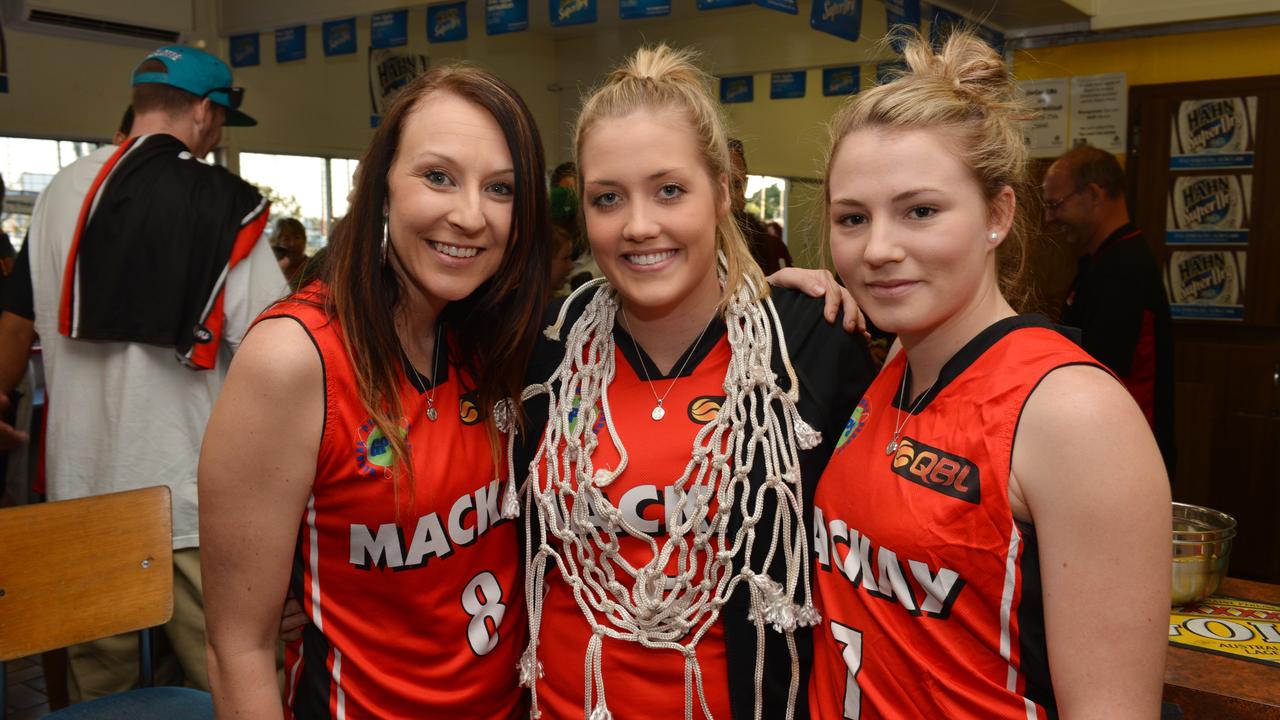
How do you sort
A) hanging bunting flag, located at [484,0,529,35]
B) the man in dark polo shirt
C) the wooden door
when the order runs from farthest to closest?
hanging bunting flag, located at [484,0,529,35]
the wooden door
the man in dark polo shirt

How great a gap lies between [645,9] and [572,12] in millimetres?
349

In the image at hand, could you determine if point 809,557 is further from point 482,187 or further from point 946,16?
point 946,16

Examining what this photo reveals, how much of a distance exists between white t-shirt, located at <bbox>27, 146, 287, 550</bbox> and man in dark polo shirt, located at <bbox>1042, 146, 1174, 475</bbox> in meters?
3.01

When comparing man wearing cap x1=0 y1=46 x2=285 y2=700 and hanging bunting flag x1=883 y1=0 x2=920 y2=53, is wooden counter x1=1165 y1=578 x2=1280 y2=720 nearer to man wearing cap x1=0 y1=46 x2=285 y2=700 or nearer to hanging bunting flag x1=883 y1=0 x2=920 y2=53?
man wearing cap x1=0 y1=46 x2=285 y2=700

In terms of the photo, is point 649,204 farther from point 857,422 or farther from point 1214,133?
point 1214,133

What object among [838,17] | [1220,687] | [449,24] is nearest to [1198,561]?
[1220,687]

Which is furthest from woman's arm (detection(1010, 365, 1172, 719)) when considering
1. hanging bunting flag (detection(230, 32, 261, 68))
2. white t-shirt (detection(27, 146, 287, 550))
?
hanging bunting flag (detection(230, 32, 261, 68))

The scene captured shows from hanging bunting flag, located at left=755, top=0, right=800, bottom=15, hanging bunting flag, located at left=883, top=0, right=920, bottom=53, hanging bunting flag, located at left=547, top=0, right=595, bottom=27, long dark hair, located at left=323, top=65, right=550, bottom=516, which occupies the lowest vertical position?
long dark hair, located at left=323, top=65, right=550, bottom=516

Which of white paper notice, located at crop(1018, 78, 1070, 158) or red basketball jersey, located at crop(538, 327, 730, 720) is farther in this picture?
white paper notice, located at crop(1018, 78, 1070, 158)

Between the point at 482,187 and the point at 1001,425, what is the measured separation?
885 mm

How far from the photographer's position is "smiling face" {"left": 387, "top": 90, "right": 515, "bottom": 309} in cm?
157

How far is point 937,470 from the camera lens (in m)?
1.28

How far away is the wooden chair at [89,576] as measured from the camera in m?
1.98

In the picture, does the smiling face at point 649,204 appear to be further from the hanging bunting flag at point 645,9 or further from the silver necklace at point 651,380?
the hanging bunting flag at point 645,9
